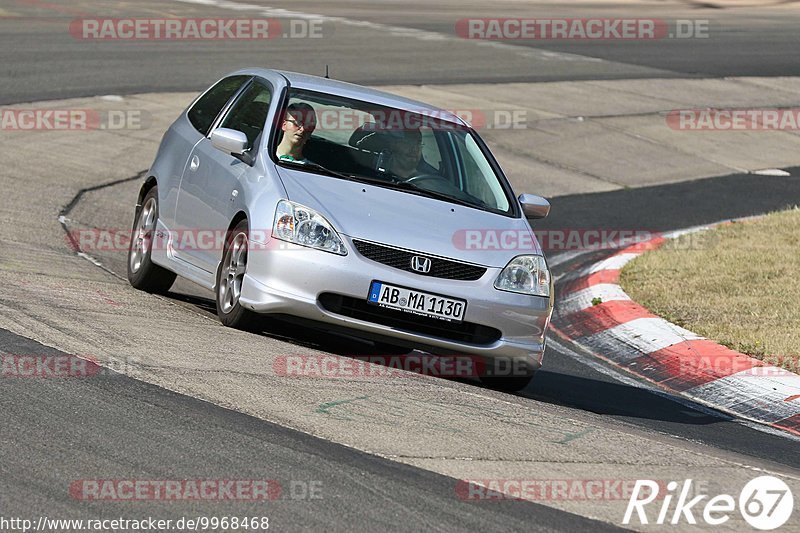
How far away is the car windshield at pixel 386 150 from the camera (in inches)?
328

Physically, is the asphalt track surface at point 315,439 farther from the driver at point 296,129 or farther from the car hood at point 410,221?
the driver at point 296,129

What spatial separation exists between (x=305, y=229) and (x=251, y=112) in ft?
5.46

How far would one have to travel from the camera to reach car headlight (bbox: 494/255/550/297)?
7762mm

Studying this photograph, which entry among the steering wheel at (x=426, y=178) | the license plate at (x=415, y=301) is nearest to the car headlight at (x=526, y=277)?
the license plate at (x=415, y=301)

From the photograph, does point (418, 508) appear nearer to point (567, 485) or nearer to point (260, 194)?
point (567, 485)

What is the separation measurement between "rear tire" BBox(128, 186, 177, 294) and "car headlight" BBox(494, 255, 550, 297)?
2.61 metres

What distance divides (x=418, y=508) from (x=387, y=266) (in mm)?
2632

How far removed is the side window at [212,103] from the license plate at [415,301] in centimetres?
240

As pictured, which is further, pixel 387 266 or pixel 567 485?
pixel 387 266

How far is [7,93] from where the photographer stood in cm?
1770

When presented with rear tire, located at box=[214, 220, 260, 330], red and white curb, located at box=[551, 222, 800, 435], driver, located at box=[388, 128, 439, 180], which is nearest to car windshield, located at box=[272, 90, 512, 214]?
driver, located at box=[388, 128, 439, 180]

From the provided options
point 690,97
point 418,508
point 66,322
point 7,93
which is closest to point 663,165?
point 690,97

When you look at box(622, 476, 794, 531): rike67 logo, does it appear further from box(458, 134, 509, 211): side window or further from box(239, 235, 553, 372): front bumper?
box(458, 134, 509, 211): side window

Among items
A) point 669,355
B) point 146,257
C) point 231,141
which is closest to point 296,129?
point 231,141
